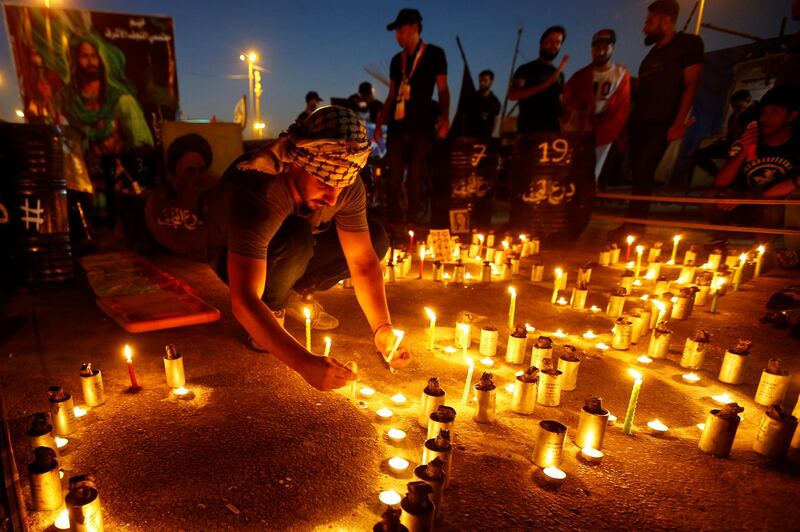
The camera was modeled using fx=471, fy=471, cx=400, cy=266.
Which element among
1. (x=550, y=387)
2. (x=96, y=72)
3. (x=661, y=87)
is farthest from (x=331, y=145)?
(x=96, y=72)

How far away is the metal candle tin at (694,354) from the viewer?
3090mm

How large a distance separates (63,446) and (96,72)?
12.9 meters

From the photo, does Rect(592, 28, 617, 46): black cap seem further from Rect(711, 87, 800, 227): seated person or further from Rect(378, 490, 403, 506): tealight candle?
Rect(378, 490, 403, 506): tealight candle

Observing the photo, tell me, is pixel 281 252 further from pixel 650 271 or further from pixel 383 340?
pixel 650 271

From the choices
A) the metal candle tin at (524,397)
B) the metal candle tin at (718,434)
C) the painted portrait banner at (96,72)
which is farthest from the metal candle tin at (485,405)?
the painted portrait banner at (96,72)

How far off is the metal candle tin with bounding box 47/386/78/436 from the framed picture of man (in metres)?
6.41

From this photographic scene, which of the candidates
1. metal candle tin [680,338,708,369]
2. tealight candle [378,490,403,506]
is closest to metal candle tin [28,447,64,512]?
tealight candle [378,490,403,506]

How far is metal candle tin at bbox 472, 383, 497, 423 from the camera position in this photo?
2.41 metres

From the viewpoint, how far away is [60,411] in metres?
2.22

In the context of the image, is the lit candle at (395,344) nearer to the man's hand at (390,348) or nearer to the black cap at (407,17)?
the man's hand at (390,348)

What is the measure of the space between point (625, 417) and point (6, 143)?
208 inches

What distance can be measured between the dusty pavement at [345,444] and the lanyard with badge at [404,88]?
440 centimetres

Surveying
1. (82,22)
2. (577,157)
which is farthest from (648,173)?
(82,22)

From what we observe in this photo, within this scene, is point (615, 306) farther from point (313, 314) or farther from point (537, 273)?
point (313, 314)
